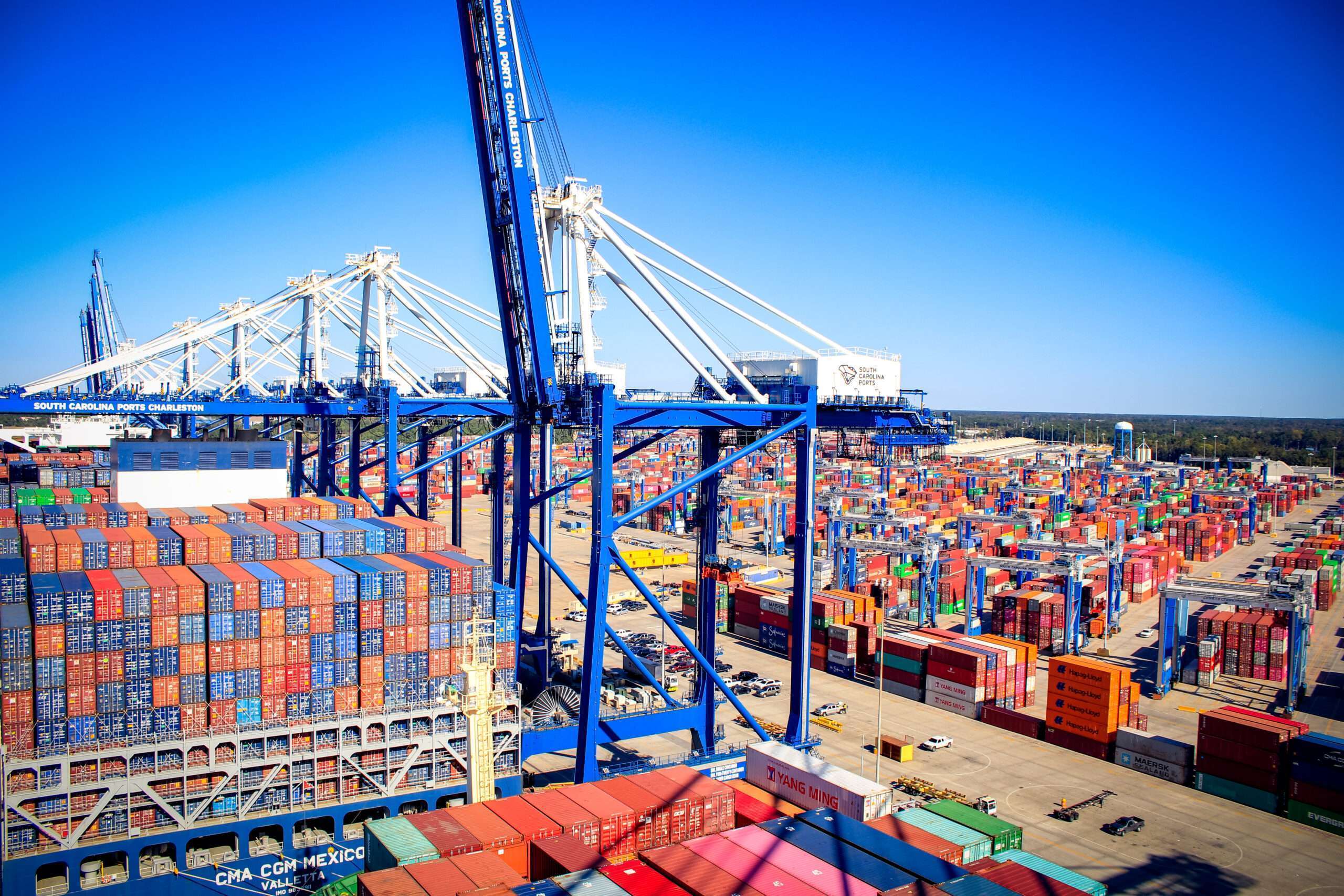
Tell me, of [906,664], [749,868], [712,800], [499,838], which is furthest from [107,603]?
[906,664]

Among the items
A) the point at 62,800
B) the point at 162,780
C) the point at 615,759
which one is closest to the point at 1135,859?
the point at 615,759

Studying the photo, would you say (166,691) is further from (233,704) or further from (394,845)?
(394,845)

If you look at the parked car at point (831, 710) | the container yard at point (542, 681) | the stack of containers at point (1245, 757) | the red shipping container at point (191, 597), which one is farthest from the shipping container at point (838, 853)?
the stack of containers at point (1245, 757)

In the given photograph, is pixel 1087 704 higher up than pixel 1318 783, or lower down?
higher up

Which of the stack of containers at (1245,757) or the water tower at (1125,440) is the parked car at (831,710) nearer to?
the stack of containers at (1245,757)

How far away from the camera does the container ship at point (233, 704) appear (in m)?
18.1

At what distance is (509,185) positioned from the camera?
76.2 feet

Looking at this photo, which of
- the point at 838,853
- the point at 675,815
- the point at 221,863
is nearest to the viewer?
the point at 838,853

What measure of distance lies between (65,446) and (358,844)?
61.3m

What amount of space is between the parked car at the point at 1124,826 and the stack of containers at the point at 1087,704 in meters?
5.71

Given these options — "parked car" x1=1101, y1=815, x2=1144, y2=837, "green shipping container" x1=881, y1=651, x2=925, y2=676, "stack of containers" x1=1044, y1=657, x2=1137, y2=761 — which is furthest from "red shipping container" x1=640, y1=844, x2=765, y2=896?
"green shipping container" x1=881, y1=651, x2=925, y2=676

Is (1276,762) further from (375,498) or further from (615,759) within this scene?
(375,498)

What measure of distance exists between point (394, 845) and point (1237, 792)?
2515 cm

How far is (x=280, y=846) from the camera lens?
19.6m
